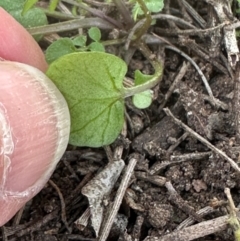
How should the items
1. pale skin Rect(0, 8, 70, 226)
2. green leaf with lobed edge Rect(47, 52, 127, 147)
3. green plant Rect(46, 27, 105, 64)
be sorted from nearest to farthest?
pale skin Rect(0, 8, 70, 226)
green leaf with lobed edge Rect(47, 52, 127, 147)
green plant Rect(46, 27, 105, 64)

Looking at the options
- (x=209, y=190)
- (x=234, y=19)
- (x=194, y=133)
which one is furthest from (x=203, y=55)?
(x=209, y=190)

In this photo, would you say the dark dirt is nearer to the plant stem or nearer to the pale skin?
the plant stem

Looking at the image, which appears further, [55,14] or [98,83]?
[55,14]

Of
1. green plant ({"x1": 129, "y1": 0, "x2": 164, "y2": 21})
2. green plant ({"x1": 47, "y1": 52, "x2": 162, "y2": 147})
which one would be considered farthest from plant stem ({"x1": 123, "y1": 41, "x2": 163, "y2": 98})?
green plant ({"x1": 129, "y1": 0, "x2": 164, "y2": 21})

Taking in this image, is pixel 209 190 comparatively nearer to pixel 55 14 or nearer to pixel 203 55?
pixel 203 55

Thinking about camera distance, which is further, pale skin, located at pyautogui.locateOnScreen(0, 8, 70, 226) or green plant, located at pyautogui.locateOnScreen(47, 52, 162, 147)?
green plant, located at pyautogui.locateOnScreen(47, 52, 162, 147)

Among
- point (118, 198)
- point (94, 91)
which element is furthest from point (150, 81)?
point (118, 198)
